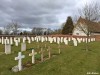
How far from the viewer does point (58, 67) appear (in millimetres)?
11266

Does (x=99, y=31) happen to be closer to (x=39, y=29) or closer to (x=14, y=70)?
(x=39, y=29)

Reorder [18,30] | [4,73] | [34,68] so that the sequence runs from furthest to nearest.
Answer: [18,30], [34,68], [4,73]

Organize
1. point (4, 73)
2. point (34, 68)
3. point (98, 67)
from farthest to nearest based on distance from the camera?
point (98, 67)
point (34, 68)
point (4, 73)

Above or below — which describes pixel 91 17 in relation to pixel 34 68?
above

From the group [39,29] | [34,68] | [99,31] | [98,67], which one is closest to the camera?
[34,68]

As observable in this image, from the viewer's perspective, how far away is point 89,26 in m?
21.8

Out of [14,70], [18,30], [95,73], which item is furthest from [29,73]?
[18,30]

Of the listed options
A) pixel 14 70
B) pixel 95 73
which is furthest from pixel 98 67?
pixel 14 70

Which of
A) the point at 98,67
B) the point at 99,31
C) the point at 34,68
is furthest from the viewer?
the point at 99,31

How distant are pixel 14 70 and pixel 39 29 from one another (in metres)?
72.4

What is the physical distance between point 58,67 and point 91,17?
11584 millimetres

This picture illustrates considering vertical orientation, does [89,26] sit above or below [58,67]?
above

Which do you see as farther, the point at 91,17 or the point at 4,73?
the point at 91,17

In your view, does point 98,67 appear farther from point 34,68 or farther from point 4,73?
point 4,73
